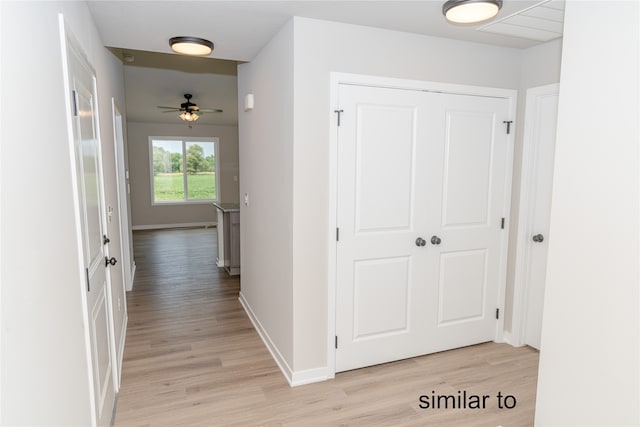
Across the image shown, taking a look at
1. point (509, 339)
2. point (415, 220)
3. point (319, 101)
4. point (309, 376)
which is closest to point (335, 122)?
point (319, 101)

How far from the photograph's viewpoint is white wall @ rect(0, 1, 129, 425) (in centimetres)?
96

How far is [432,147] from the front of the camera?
2.95 m

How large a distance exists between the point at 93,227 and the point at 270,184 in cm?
131

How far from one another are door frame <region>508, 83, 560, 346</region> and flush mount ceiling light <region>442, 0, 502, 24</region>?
3.76 feet

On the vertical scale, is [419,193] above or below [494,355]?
above

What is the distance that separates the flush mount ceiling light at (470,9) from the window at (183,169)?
8.01 meters

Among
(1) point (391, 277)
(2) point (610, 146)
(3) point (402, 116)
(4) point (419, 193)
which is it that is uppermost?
(3) point (402, 116)

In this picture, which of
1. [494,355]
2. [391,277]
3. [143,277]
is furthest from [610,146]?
[143,277]

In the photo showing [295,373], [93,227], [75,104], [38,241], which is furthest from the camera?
[295,373]

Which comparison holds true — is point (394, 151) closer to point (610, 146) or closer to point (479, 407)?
point (610, 146)

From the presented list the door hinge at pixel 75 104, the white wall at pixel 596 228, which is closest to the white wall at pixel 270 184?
the door hinge at pixel 75 104

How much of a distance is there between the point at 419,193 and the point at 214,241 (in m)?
5.49

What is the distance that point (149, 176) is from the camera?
910 centimetres

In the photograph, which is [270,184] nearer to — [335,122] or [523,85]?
[335,122]
